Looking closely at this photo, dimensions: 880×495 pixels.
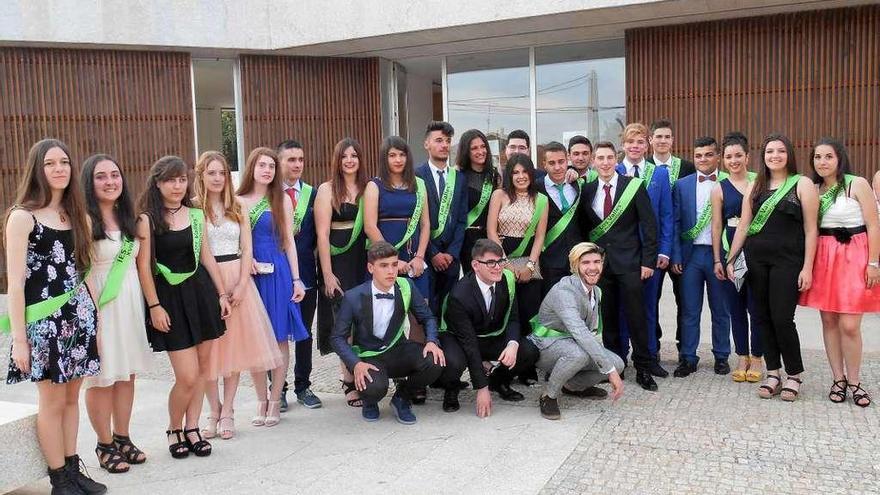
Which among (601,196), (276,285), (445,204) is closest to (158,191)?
(276,285)

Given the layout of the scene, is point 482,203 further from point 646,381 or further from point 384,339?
point 646,381

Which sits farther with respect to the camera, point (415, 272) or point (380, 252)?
point (415, 272)

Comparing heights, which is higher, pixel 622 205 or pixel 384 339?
pixel 622 205

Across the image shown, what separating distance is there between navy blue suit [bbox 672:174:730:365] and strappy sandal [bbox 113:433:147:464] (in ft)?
A: 12.1

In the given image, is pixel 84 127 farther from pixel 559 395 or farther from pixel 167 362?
pixel 559 395

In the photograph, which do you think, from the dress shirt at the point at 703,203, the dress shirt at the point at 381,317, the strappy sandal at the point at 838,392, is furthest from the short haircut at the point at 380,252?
the strappy sandal at the point at 838,392

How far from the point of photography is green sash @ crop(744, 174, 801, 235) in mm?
4738

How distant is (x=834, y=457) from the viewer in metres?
3.81

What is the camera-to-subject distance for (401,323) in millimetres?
4617

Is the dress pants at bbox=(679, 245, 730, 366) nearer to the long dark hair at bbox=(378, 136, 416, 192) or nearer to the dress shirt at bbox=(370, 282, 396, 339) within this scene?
the long dark hair at bbox=(378, 136, 416, 192)

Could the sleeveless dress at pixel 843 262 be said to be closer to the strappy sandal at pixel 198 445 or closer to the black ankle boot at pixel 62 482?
the strappy sandal at pixel 198 445

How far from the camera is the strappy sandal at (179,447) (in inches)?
159

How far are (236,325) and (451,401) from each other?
140cm

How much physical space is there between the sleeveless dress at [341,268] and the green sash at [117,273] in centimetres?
148
